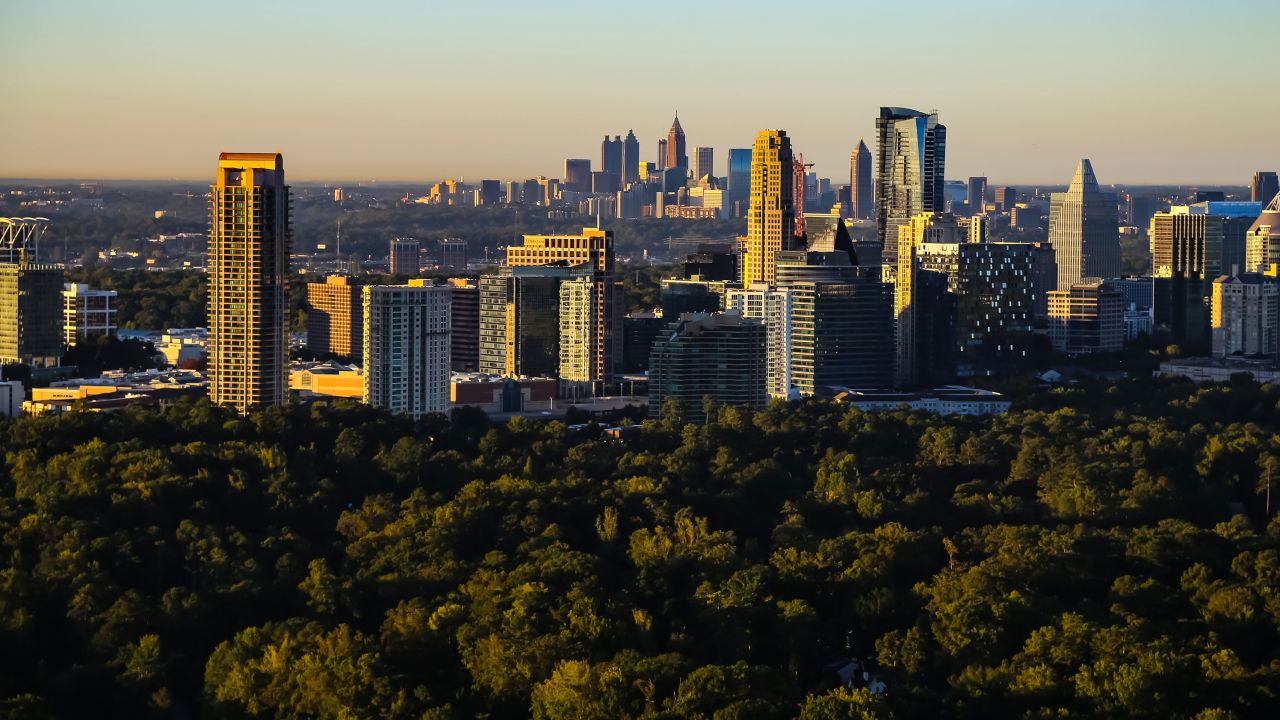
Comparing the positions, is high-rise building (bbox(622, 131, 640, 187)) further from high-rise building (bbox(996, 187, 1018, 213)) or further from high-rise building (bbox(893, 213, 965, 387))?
high-rise building (bbox(893, 213, 965, 387))

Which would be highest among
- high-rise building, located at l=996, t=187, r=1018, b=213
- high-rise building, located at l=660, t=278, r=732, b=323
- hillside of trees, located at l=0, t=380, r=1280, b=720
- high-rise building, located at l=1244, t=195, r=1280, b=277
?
high-rise building, located at l=996, t=187, r=1018, b=213

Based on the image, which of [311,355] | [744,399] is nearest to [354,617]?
[744,399]

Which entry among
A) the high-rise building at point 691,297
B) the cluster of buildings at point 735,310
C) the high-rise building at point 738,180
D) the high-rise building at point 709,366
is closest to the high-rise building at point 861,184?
the high-rise building at point 738,180

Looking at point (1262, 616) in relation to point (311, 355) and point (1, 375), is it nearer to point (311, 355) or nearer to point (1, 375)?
point (1, 375)

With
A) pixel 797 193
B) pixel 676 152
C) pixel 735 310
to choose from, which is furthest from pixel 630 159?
pixel 735 310

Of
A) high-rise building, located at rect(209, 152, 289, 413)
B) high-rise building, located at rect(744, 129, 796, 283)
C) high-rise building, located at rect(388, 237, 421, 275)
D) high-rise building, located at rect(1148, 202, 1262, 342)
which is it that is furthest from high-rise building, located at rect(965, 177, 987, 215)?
high-rise building, located at rect(209, 152, 289, 413)

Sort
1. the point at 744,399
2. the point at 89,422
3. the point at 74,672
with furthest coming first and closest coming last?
1. the point at 744,399
2. the point at 89,422
3. the point at 74,672
